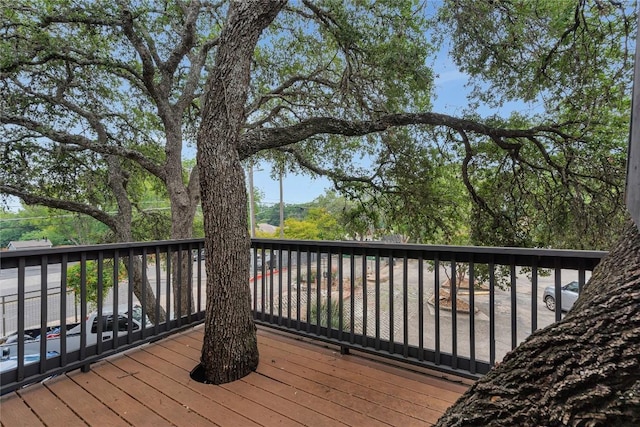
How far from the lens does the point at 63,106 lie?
19.9 feet

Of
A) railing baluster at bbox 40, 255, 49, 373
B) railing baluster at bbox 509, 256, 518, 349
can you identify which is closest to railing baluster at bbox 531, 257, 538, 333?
railing baluster at bbox 509, 256, 518, 349

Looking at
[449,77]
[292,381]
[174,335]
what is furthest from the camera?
[449,77]

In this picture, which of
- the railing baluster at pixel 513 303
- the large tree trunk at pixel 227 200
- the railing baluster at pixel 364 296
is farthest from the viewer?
the railing baluster at pixel 364 296

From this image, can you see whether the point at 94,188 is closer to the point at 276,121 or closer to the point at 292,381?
the point at 276,121

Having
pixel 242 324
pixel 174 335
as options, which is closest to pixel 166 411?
pixel 242 324

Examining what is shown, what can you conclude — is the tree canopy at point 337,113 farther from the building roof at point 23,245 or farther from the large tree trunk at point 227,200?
the building roof at point 23,245

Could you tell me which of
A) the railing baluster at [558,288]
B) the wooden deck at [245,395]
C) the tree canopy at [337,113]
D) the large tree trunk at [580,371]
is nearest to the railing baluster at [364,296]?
the wooden deck at [245,395]

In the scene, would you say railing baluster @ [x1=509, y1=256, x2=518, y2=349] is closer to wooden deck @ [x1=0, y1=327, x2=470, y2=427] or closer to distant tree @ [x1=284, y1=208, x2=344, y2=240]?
wooden deck @ [x1=0, y1=327, x2=470, y2=427]

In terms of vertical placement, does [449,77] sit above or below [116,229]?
above

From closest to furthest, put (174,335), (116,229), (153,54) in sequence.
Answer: (174,335) < (153,54) < (116,229)

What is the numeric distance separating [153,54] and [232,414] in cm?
633

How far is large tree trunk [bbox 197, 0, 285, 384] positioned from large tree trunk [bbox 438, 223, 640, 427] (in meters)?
1.74

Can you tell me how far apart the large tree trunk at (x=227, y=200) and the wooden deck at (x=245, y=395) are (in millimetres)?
236

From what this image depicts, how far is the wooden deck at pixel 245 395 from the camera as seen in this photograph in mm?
1780
